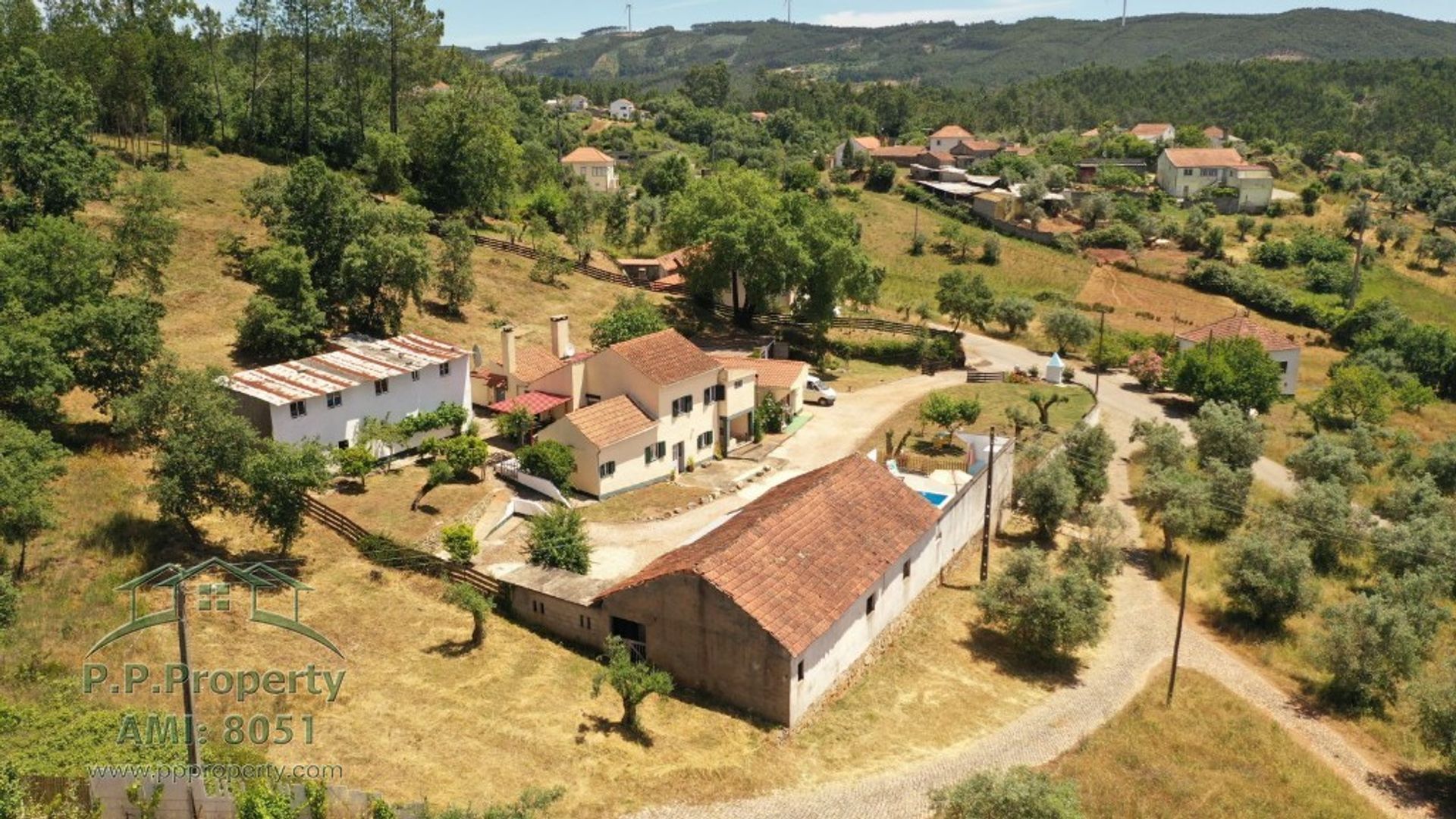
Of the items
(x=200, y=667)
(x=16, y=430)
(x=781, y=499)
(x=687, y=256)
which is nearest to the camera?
(x=200, y=667)

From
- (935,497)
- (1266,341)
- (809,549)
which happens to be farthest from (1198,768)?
(1266,341)

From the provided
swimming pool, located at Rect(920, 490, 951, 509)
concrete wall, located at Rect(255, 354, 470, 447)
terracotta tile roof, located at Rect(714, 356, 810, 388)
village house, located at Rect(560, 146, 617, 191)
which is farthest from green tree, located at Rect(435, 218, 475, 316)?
village house, located at Rect(560, 146, 617, 191)

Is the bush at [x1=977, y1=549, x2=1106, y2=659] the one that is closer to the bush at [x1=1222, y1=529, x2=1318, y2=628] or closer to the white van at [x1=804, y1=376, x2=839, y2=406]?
the bush at [x1=1222, y1=529, x2=1318, y2=628]

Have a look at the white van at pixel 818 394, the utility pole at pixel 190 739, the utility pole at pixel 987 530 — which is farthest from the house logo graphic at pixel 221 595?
the white van at pixel 818 394

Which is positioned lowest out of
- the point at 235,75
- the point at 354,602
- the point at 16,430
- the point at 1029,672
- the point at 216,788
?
the point at 1029,672

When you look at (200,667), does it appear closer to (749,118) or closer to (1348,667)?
(1348,667)

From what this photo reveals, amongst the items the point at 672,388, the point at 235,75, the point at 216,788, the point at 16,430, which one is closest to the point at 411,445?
the point at 672,388

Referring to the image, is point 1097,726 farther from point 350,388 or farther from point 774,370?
point 350,388
